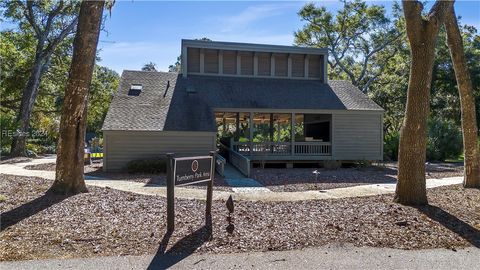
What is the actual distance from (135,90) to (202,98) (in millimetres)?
3184

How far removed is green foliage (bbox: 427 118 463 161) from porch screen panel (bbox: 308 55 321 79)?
7590 millimetres

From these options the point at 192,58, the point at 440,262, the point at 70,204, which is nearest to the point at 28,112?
the point at 192,58

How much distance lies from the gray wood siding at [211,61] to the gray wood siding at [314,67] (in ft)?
16.8

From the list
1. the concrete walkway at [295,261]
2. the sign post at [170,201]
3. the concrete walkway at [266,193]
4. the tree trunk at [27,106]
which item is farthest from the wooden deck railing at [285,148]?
the concrete walkway at [295,261]

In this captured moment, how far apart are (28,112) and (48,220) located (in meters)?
19.3

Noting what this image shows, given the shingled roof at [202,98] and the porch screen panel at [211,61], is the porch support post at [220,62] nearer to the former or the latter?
the porch screen panel at [211,61]

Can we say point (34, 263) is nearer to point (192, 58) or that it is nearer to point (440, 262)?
point (440, 262)

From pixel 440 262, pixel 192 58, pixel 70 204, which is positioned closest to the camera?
pixel 440 262

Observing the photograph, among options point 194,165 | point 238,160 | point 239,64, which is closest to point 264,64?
point 239,64

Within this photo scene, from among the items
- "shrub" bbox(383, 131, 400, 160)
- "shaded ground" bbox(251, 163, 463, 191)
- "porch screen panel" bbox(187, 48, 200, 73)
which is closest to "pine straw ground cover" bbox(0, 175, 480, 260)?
"shaded ground" bbox(251, 163, 463, 191)

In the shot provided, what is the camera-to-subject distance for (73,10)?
24.1m

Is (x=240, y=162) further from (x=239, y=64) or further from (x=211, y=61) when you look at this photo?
(x=211, y=61)

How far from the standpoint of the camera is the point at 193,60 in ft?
67.8

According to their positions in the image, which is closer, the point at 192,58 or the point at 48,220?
the point at 48,220
